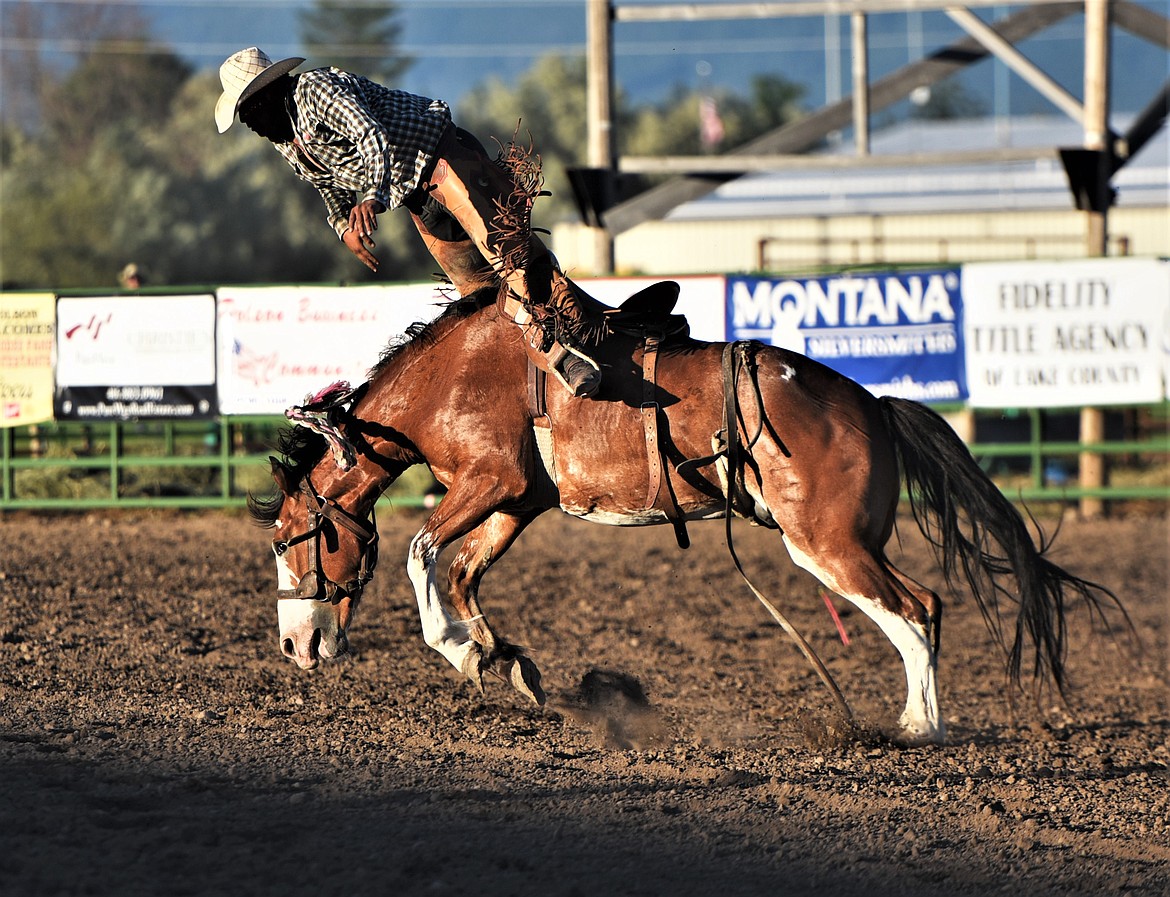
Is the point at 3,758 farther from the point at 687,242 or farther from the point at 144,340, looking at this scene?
the point at 687,242

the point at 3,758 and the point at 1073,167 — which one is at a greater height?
the point at 1073,167

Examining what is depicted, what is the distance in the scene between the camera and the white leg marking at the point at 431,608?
5.17m

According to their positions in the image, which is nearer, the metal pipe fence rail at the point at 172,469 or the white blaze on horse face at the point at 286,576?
the white blaze on horse face at the point at 286,576

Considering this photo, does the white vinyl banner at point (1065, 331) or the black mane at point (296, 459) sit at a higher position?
the white vinyl banner at point (1065, 331)

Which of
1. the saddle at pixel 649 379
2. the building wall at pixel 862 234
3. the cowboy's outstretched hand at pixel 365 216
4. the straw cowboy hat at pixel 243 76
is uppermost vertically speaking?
the building wall at pixel 862 234

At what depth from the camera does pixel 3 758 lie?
15.3 ft

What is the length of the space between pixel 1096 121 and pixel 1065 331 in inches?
85.9

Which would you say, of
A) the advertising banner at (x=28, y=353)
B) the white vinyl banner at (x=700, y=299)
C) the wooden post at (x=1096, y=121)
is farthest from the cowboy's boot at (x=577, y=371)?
the advertising banner at (x=28, y=353)

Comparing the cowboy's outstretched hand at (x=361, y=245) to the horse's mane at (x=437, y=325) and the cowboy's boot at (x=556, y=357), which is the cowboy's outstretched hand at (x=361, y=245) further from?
the cowboy's boot at (x=556, y=357)

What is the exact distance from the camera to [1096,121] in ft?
38.2

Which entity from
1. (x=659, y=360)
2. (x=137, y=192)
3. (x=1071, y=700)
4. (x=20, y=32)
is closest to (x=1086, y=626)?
(x=1071, y=700)

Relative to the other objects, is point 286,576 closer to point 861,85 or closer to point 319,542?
point 319,542

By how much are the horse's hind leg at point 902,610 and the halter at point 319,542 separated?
1.75 m

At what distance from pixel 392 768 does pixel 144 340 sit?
7685 millimetres
